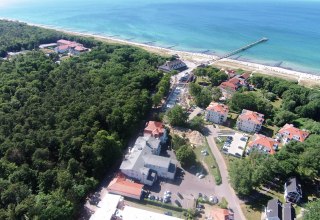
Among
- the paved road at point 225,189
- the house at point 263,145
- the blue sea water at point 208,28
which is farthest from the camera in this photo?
the blue sea water at point 208,28

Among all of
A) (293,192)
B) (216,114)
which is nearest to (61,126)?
(216,114)

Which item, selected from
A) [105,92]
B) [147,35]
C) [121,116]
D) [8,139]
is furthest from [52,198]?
[147,35]

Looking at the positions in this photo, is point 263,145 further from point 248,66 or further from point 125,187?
point 248,66

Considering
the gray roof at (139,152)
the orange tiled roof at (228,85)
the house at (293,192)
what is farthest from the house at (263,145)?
the orange tiled roof at (228,85)

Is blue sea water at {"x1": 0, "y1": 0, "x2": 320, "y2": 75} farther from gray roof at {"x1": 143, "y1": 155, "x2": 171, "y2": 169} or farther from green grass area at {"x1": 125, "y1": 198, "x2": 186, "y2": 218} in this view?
green grass area at {"x1": 125, "y1": 198, "x2": 186, "y2": 218}

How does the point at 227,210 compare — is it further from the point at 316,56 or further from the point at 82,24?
the point at 82,24

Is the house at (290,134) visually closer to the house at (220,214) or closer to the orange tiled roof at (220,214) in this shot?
the house at (220,214)
